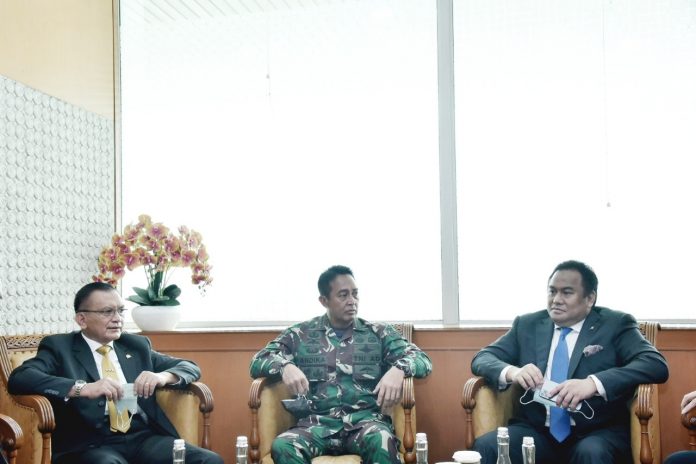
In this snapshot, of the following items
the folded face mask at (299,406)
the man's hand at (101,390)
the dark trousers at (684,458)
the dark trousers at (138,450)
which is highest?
the man's hand at (101,390)

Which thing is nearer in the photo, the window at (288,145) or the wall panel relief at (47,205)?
the wall panel relief at (47,205)

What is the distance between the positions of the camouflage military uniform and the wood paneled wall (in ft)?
1.93

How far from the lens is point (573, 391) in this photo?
295 cm

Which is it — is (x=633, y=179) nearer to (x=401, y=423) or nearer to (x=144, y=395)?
(x=401, y=423)

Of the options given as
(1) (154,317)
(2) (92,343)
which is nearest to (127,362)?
(2) (92,343)

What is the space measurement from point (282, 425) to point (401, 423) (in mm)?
590

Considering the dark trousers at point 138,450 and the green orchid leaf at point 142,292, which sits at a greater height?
the green orchid leaf at point 142,292

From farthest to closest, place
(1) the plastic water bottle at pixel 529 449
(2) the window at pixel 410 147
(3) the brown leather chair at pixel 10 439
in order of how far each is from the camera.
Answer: (2) the window at pixel 410 147 → (3) the brown leather chair at pixel 10 439 → (1) the plastic water bottle at pixel 529 449

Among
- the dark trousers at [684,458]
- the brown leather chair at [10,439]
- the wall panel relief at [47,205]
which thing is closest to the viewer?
the dark trousers at [684,458]

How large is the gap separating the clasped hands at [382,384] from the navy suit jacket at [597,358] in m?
0.37

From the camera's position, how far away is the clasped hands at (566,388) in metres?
2.95

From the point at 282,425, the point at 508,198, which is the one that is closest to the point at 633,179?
the point at 508,198

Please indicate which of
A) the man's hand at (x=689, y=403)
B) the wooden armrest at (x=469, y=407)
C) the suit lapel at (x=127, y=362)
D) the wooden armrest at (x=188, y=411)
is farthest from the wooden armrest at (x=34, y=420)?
the man's hand at (x=689, y=403)

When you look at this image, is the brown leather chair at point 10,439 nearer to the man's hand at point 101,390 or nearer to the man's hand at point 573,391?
the man's hand at point 101,390
